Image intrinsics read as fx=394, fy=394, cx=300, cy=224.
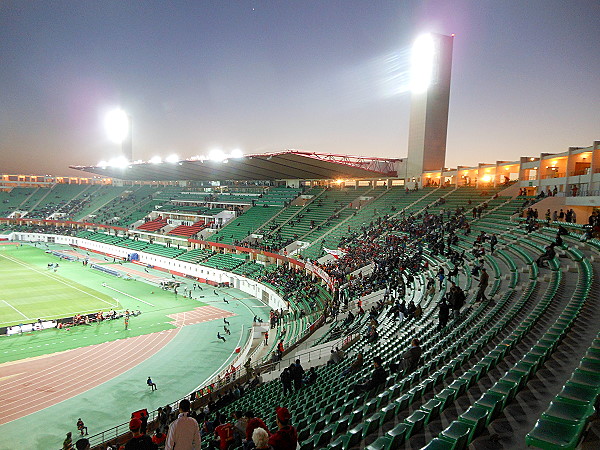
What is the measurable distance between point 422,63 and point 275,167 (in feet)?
73.8

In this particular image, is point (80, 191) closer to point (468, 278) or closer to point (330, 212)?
point (330, 212)

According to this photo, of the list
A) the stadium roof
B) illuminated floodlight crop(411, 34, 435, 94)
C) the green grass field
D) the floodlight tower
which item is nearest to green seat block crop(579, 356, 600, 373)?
the green grass field

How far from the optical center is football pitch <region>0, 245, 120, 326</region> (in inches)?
1315

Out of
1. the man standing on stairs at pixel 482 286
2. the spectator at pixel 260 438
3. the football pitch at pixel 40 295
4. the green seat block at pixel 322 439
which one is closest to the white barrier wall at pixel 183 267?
the football pitch at pixel 40 295

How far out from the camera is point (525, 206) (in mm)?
28703

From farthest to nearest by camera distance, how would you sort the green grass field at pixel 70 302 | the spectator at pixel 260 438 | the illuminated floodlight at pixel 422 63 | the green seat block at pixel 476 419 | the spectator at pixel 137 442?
the illuminated floodlight at pixel 422 63 < the green grass field at pixel 70 302 < the spectator at pixel 137 442 < the green seat block at pixel 476 419 < the spectator at pixel 260 438

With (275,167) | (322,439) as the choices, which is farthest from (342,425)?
(275,167)

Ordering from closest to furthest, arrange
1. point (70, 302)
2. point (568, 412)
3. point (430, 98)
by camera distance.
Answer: point (568, 412)
point (70, 302)
point (430, 98)

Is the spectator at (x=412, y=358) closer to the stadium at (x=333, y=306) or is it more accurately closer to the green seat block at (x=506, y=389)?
the stadium at (x=333, y=306)

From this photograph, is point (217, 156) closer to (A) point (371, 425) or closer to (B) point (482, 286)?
(B) point (482, 286)

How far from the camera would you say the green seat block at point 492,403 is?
536 cm

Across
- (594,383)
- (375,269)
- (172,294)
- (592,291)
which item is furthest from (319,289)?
(594,383)

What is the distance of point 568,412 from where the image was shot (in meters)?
4.57

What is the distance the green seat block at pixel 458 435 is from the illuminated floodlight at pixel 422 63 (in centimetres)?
4680
